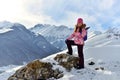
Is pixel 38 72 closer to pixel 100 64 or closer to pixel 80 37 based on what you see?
pixel 80 37

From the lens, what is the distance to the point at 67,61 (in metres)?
20.5

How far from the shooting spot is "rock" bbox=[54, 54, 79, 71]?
20.0 m

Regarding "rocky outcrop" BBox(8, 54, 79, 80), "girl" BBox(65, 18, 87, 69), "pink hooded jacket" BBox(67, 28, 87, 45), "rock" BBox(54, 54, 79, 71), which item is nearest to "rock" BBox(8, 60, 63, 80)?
"rocky outcrop" BBox(8, 54, 79, 80)

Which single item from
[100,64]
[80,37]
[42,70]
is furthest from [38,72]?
[100,64]

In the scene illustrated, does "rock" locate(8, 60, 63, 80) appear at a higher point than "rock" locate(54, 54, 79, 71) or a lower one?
lower

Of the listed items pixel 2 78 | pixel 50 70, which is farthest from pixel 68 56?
pixel 2 78

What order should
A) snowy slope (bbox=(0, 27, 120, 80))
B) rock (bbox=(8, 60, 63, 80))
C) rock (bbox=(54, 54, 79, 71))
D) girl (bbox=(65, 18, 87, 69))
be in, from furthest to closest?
girl (bbox=(65, 18, 87, 69)), rock (bbox=(54, 54, 79, 71)), rock (bbox=(8, 60, 63, 80)), snowy slope (bbox=(0, 27, 120, 80))

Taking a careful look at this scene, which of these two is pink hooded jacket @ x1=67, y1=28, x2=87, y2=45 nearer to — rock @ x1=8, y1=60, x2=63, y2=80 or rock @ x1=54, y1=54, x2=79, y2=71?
rock @ x1=54, y1=54, x2=79, y2=71

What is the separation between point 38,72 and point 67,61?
2.44 m

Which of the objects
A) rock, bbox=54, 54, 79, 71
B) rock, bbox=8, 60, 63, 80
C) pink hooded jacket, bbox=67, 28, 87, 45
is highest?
pink hooded jacket, bbox=67, 28, 87, 45

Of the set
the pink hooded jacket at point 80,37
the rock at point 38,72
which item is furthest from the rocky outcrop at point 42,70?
the pink hooded jacket at point 80,37

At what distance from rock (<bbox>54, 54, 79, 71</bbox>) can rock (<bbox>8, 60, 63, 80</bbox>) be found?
89 cm

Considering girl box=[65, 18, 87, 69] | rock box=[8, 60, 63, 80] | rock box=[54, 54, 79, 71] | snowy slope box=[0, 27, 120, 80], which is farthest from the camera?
girl box=[65, 18, 87, 69]

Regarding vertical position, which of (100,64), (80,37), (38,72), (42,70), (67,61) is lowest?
(38,72)
